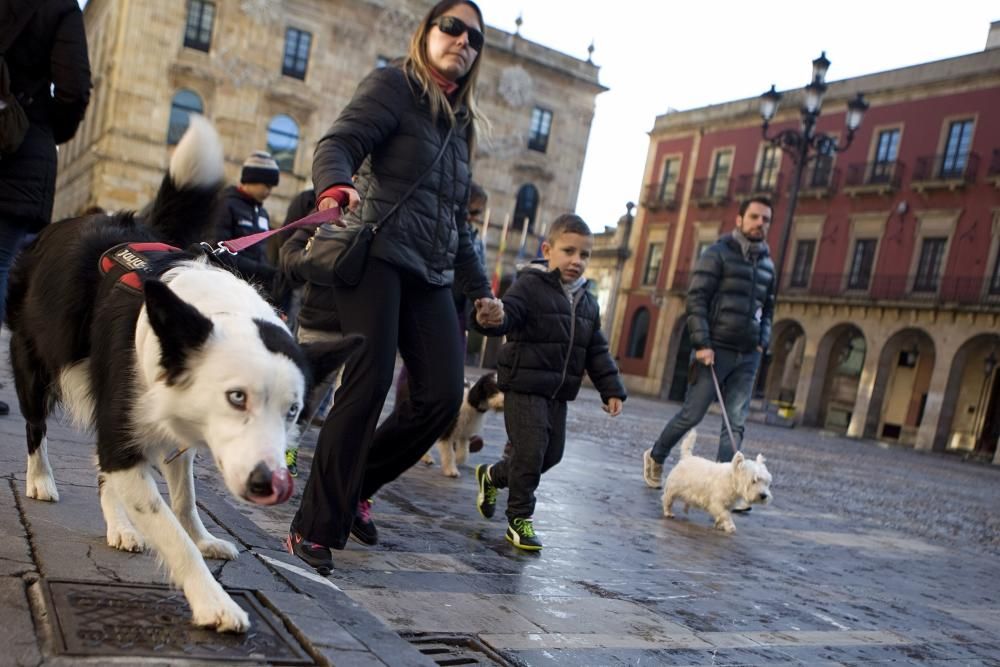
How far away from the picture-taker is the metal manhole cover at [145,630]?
Result: 2209mm

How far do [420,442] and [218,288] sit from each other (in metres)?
1.55

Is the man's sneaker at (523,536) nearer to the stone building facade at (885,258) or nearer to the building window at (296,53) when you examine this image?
the stone building facade at (885,258)

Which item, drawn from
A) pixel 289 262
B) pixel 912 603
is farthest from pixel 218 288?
pixel 912 603

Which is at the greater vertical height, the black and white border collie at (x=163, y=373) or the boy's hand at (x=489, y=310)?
the boy's hand at (x=489, y=310)

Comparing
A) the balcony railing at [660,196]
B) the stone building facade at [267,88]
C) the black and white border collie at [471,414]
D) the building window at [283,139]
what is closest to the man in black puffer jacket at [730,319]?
the black and white border collie at [471,414]

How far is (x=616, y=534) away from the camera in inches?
220

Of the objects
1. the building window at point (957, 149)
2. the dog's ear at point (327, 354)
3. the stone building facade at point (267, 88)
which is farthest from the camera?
the stone building facade at point (267, 88)

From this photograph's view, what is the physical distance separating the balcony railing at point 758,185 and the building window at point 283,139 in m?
17.4

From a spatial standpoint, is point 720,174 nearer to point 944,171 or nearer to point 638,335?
point 638,335

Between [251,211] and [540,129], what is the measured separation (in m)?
34.1

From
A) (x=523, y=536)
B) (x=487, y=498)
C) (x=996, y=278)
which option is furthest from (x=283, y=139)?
(x=523, y=536)

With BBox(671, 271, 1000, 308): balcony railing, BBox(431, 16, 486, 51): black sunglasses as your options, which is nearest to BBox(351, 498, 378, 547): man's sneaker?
BBox(431, 16, 486, 51): black sunglasses

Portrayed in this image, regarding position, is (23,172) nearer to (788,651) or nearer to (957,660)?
(788,651)

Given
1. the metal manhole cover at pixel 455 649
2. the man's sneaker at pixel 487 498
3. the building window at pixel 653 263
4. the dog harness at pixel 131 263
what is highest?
the building window at pixel 653 263
